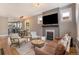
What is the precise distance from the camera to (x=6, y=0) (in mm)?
2244

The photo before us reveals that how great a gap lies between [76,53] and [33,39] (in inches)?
28.7

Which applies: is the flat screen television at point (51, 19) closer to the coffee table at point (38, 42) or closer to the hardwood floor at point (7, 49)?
the coffee table at point (38, 42)

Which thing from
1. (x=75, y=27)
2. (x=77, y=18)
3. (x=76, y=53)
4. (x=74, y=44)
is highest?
(x=77, y=18)

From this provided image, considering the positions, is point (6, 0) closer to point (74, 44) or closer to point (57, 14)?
point (57, 14)

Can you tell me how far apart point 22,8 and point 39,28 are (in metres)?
0.44

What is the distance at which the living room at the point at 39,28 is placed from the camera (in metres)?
2.25

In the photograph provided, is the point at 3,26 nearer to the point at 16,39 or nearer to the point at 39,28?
the point at 16,39

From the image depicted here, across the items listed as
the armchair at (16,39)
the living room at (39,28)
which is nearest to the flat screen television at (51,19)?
the living room at (39,28)

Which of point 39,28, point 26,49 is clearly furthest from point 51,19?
point 26,49

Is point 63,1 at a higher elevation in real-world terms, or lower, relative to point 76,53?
higher

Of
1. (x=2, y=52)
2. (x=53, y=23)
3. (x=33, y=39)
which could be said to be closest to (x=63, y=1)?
(x=53, y=23)

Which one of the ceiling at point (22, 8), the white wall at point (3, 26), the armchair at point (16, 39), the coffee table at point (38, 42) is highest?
the ceiling at point (22, 8)

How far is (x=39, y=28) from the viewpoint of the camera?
7.88 feet

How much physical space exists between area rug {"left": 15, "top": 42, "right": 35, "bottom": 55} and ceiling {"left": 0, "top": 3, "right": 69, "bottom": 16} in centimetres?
52
